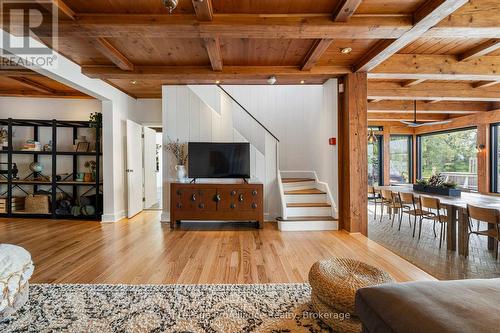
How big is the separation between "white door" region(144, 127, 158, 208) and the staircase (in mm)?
3501

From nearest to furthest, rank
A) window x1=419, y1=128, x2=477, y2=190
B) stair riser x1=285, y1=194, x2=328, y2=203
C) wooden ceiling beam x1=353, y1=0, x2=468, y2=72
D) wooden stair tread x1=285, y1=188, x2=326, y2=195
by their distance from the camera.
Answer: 1. wooden ceiling beam x1=353, y1=0, x2=468, y2=72
2. stair riser x1=285, y1=194, x2=328, y2=203
3. wooden stair tread x1=285, y1=188, x2=326, y2=195
4. window x1=419, y1=128, x2=477, y2=190

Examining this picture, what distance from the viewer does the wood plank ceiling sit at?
7.78ft

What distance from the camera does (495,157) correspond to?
21.3ft

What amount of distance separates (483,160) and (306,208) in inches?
236

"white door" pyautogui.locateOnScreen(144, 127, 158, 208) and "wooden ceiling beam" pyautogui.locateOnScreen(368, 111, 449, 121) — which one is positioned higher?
"wooden ceiling beam" pyautogui.locateOnScreen(368, 111, 449, 121)

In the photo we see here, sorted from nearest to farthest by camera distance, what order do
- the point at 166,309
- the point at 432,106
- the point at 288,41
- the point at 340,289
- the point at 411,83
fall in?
1. the point at 340,289
2. the point at 166,309
3. the point at 288,41
4. the point at 411,83
5. the point at 432,106

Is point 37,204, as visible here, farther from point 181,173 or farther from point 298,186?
point 298,186

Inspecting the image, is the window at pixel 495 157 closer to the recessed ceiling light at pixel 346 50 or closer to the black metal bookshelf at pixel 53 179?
the recessed ceiling light at pixel 346 50

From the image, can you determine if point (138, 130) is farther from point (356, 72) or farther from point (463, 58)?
point (463, 58)

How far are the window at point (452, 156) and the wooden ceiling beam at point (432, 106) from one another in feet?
3.06

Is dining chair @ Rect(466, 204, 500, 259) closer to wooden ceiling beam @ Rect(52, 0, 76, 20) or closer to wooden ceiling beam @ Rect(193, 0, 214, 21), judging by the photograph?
wooden ceiling beam @ Rect(193, 0, 214, 21)

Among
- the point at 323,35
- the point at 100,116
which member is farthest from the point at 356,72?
the point at 100,116

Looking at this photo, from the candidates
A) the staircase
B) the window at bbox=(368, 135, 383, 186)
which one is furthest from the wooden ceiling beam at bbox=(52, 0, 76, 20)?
the window at bbox=(368, 135, 383, 186)

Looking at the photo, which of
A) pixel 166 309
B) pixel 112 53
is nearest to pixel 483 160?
pixel 166 309
